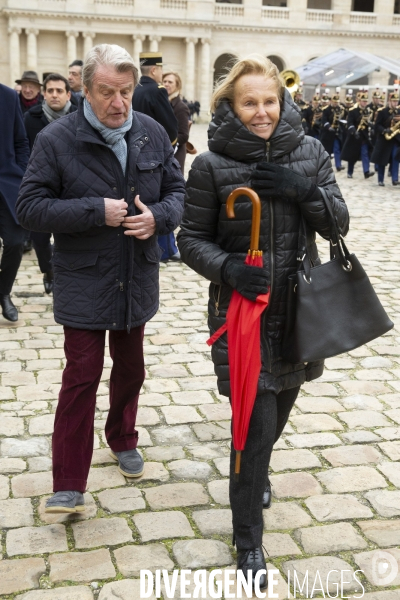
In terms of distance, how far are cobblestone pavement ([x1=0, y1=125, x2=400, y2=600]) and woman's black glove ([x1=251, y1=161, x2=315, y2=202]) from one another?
141cm

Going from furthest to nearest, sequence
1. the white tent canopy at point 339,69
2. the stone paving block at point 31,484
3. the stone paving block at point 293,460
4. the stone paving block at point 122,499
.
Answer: the white tent canopy at point 339,69 → the stone paving block at point 293,460 → the stone paving block at point 31,484 → the stone paving block at point 122,499

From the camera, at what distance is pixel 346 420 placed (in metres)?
4.62

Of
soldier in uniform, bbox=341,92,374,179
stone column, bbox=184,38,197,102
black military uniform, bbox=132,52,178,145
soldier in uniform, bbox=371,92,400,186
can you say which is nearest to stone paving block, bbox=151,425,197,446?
black military uniform, bbox=132,52,178,145

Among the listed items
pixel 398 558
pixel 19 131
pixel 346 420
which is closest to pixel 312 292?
pixel 398 558

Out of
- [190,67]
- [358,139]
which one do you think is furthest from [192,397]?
[190,67]

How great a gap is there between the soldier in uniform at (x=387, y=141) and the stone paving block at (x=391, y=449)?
527 inches

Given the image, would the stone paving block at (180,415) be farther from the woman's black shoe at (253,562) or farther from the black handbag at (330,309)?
the black handbag at (330,309)

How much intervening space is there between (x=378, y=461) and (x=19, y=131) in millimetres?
3765

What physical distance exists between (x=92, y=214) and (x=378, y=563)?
1.77 meters

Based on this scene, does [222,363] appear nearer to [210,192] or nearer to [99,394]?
[210,192]

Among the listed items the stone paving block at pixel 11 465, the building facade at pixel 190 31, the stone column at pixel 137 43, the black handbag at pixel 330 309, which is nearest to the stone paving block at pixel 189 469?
the stone paving block at pixel 11 465

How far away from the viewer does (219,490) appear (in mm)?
3775

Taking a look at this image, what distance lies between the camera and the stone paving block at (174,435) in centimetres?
430

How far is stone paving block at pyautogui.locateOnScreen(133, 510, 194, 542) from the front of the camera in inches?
133
